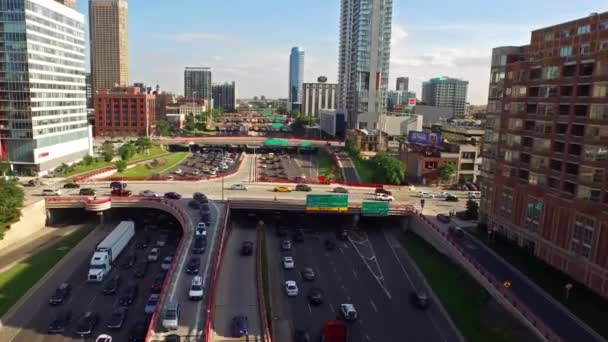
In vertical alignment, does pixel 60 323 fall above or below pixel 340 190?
below

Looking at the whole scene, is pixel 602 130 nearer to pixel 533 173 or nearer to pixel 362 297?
pixel 533 173

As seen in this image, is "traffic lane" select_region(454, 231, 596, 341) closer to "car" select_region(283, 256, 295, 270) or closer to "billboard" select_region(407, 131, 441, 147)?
"car" select_region(283, 256, 295, 270)

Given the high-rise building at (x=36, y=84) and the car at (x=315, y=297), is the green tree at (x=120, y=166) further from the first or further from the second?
the car at (x=315, y=297)

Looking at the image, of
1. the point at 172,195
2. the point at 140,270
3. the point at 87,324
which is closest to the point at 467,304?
the point at 87,324

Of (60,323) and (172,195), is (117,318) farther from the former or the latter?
(172,195)

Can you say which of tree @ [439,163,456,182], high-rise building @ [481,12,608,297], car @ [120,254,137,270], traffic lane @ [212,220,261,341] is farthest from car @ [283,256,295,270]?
tree @ [439,163,456,182]

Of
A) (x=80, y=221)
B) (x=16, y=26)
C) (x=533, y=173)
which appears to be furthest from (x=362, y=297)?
(x=16, y=26)
